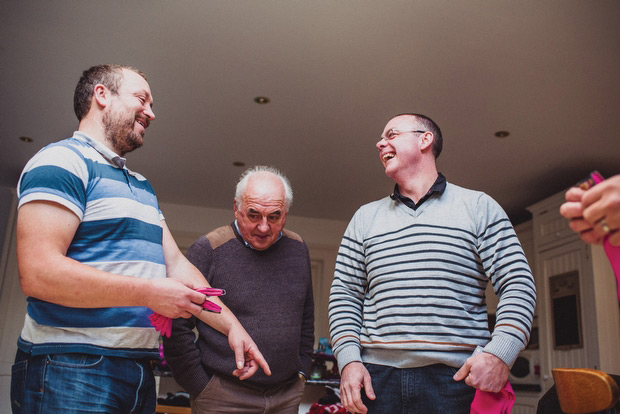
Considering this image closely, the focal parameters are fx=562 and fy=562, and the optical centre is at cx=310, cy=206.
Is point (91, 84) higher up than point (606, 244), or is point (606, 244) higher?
point (91, 84)

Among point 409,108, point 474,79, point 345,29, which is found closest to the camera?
point 345,29

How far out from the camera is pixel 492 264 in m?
1.41

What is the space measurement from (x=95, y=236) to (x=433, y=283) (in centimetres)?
80

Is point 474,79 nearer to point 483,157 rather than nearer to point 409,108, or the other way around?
point 409,108

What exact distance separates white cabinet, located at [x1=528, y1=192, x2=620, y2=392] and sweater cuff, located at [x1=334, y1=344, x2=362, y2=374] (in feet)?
12.4

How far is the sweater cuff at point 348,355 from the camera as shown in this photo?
143 cm

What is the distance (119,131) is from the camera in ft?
4.47

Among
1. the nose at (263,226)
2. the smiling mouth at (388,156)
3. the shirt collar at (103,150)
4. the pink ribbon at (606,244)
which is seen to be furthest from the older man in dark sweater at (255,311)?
the pink ribbon at (606,244)

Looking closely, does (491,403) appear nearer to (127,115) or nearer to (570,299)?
(127,115)

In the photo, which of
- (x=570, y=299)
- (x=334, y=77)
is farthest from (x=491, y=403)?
(x=570, y=299)

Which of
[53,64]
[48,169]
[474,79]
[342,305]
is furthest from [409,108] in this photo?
[48,169]

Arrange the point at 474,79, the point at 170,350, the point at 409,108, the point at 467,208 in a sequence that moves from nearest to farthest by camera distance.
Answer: the point at 467,208 < the point at 170,350 < the point at 474,79 < the point at 409,108

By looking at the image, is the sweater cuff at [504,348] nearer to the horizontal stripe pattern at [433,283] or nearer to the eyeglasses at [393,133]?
the horizontal stripe pattern at [433,283]

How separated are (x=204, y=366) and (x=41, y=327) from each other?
72 cm
